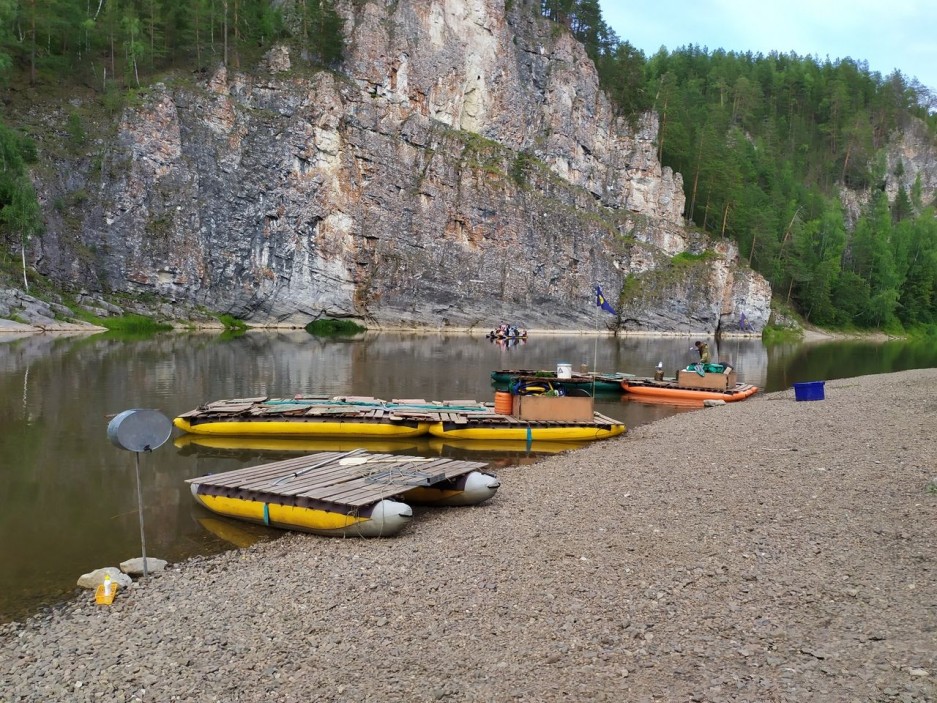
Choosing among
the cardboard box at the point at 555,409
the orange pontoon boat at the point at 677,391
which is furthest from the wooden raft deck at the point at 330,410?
the orange pontoon boat at the point at 677,391

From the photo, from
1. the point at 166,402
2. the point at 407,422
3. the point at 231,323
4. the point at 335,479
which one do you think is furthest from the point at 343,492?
the point at 231,323

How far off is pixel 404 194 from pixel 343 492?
76.7m

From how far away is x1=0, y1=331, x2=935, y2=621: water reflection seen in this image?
11.7m

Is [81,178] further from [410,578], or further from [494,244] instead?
[410,578]

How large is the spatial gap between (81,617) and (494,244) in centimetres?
8429

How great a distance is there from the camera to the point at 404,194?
279ft

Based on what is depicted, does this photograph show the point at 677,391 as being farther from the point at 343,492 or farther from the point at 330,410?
the point at 343,492

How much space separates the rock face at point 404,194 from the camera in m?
70.6

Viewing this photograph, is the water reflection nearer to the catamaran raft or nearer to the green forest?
the catamaran raft

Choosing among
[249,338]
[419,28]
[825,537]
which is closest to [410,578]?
[825,537]

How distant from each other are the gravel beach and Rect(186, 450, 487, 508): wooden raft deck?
78 centimetres

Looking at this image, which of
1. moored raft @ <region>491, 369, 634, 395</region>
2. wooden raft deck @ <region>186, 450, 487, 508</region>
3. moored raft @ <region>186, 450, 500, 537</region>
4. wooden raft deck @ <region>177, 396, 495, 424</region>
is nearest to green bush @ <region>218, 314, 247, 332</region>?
moored raft @ <region>491, 369, 634, 395</region>

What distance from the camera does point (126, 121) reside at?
229 ft

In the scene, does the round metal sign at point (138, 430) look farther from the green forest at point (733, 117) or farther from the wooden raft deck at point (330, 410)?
the green forest at point (733, 117)
